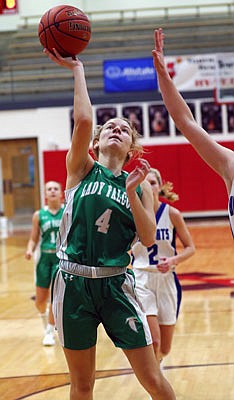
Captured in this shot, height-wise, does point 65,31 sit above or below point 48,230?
above

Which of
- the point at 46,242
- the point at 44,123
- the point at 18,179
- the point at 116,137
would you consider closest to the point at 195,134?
the point at 116,137

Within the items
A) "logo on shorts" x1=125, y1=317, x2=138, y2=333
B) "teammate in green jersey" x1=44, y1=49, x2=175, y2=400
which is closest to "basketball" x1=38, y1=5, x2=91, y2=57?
"teammate in green jersey" x1=44, y1=49, x2=175, y2=400

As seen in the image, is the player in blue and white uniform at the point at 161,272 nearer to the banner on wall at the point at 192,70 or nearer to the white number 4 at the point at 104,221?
the white number 4 at the point at 104,221

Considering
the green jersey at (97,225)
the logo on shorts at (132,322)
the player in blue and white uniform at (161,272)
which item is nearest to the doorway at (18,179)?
the player in blue and white uniform at (161,272)

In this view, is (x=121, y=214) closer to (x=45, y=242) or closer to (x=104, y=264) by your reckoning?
(x=104, y=264)

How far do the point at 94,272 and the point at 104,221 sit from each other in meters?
0.23

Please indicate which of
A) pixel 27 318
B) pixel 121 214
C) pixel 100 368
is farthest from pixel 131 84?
pixel 121 214

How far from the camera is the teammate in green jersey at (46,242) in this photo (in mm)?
7434

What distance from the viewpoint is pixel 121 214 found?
3510 millimetres

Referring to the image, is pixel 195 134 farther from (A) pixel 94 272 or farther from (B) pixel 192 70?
(B) pixel 192 70

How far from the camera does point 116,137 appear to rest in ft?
12.0

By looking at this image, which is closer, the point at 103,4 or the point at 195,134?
the point at 195,134

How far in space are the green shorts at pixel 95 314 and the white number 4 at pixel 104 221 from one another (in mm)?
224

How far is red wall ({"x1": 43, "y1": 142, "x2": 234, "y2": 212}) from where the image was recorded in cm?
1958
